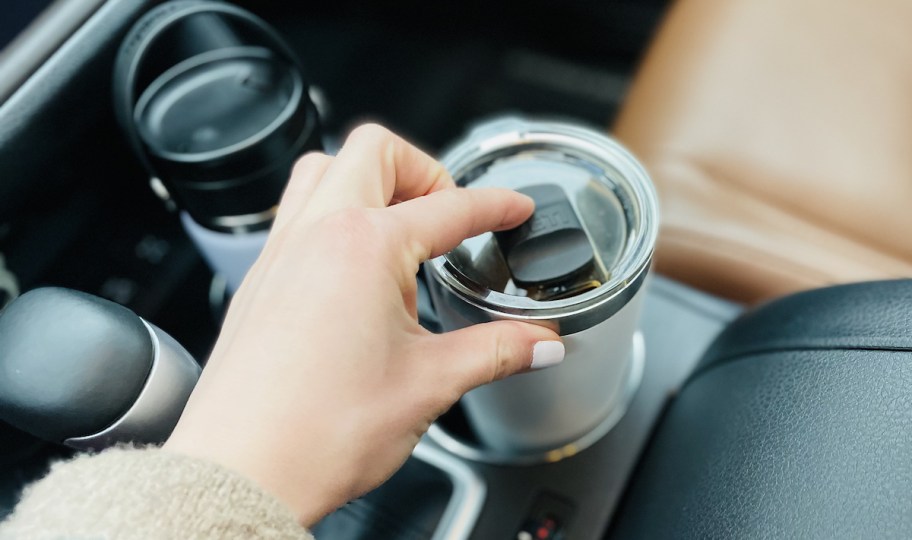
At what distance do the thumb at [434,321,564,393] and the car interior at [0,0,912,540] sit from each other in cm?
6

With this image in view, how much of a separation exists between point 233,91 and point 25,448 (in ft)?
1.02

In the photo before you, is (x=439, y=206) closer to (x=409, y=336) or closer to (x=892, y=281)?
(x=409, y=336)

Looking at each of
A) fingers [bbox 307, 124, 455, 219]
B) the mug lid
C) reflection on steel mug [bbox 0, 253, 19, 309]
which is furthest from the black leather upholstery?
reflection on steel mug [bbox 0, 253, 19, 309]

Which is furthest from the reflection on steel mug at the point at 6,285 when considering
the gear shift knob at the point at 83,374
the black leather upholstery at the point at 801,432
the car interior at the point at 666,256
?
the black leather upholstery at the point at 801,432

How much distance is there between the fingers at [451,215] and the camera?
1.25ft

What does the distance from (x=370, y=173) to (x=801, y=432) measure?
28 cm

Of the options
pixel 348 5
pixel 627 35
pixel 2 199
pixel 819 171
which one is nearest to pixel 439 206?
pixel 2 199

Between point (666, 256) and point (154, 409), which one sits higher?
point (154, 409)

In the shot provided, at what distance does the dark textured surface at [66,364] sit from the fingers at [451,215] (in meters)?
0.17

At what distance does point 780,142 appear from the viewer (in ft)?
2.37

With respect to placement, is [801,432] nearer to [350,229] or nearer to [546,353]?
[546,353]

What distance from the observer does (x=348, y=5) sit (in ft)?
3.46

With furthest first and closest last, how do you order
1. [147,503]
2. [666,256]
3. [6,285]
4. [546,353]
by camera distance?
[666,256] → [6,285] → [546,353] → [147,503]

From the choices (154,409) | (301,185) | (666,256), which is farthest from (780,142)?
(154,409)
